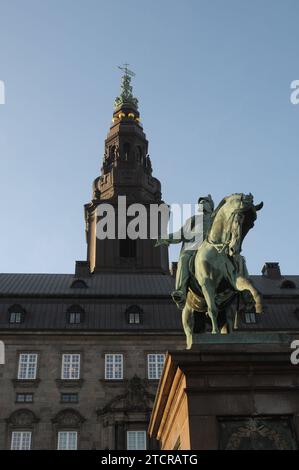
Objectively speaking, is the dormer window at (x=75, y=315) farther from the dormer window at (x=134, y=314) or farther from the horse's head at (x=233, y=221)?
the horse's head at (x=233, y=221)

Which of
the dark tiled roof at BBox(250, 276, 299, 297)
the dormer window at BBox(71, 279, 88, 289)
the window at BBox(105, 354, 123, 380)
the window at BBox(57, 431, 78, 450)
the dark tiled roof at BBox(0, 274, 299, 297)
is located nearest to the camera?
the window at BBox(57, 431, 78, 450)

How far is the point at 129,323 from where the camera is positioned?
38.0 m

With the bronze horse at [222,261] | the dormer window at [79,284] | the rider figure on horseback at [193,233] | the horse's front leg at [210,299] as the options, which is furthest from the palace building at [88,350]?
the horse's front leg at [210,299]

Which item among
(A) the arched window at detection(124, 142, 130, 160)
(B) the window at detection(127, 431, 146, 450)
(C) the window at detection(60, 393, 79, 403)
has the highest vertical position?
(A) the arched window at detection(124, 142, 130, 160)

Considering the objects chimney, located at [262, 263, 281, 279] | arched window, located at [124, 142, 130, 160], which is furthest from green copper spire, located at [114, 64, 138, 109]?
chimney, located at [262, 263, 281, 279]

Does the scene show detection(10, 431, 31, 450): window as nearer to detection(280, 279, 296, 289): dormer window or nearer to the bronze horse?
Result: detection(280, 279, 296, 289): dormer window

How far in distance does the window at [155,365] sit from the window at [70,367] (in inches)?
165

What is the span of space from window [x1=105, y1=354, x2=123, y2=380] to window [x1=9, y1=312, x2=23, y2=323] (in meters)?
6.01

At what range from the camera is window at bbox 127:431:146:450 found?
3325cm

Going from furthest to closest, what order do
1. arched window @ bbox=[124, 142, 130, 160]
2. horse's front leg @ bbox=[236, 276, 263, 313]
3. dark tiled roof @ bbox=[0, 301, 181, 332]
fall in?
arched window @ bbox=[124, 142, 130, 160], dark tiled roof @ bbox=[0, 301, 181, 332], horse's front leg @ bbox=[236, 276, 263, 313]

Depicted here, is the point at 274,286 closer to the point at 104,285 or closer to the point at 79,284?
the point at 104,285

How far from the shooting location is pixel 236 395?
29.3 feet

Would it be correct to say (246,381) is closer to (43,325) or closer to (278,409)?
(278,409)

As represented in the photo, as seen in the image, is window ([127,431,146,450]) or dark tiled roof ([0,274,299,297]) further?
dark tiled roof ([0,274,299,297])
